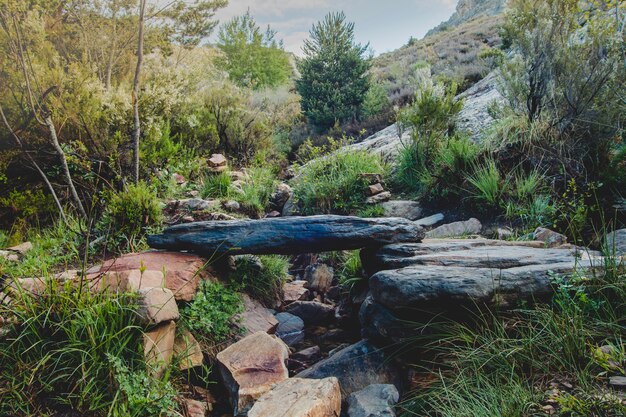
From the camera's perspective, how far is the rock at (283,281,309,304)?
4430 millimetres

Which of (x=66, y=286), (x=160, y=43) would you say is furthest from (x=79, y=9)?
(x=66, y=286)

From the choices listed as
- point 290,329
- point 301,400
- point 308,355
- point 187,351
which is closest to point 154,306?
point 187,351

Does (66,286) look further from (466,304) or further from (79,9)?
(79,9)

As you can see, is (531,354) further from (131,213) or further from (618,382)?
(131,213)

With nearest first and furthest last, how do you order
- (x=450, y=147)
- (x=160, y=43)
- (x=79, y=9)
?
(x=450, y=147) → (x=79, y=9) → (x=160, y=43)

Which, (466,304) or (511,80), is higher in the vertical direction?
(511,80)

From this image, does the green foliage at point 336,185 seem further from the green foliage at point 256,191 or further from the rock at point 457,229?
the rock at point 457,229

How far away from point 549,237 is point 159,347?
13.0 ft

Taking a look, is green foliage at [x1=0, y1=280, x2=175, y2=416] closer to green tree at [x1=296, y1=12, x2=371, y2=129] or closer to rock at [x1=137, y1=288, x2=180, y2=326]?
rock at [x1=137, y1=288, x2=180, y2=326]

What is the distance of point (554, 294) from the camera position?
2.58m

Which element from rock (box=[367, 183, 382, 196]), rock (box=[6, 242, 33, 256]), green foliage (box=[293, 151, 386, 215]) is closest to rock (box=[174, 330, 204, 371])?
rock (box=[6, 242, 33, 256])

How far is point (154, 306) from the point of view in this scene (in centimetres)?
254

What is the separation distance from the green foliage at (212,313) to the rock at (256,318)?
0.35 feet

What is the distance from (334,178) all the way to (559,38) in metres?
3.98
